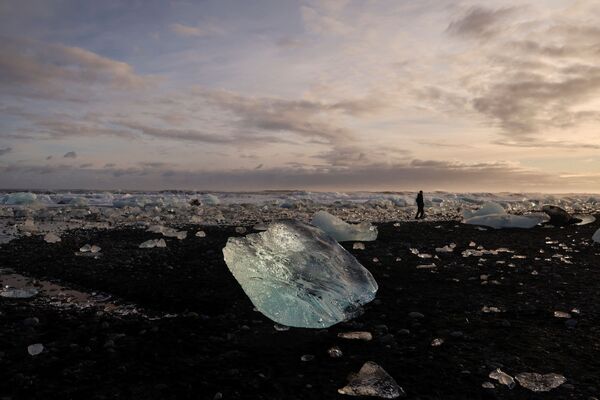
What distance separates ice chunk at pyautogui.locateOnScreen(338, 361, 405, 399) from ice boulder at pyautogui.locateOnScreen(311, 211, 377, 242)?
6.90m

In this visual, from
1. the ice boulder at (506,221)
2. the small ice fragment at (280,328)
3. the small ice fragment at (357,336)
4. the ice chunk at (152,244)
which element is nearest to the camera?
the small ice fragment at (357,336)

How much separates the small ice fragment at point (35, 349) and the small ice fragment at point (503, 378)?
346cm

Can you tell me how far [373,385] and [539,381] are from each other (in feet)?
3.93

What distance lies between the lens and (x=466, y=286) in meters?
5.97

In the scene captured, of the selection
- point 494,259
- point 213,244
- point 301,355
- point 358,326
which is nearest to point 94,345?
point 301,355

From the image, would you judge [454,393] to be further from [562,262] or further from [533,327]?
[562,262]

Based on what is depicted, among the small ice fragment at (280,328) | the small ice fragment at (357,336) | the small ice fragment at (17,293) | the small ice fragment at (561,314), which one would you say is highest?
the small ice fragment at (561,314)

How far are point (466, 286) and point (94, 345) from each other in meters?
4.62

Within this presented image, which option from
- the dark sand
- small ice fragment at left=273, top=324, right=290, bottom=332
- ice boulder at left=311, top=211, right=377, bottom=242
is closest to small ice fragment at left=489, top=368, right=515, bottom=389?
the dark sand

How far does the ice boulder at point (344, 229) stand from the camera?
9969mm

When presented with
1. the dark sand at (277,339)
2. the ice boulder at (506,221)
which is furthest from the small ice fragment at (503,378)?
the ice boulder at (506,221)

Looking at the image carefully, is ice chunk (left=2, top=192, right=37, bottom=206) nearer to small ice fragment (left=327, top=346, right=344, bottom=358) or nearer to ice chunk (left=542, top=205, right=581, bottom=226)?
ice chunk (left=542, top=205, right=581, bottom=226)

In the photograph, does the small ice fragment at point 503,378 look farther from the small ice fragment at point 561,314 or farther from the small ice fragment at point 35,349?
the small ice fragment at point 35,349

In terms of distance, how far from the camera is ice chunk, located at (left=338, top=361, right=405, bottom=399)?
2865 mm
